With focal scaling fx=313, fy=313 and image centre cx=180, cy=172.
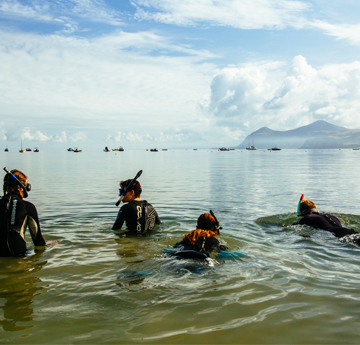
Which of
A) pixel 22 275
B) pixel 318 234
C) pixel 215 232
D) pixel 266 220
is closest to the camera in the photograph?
pixel 22 275

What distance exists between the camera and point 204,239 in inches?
268

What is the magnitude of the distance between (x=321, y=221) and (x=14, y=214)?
27.2 feet

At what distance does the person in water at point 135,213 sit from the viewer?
9.05 m

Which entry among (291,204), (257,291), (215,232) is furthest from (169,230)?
(291,204)

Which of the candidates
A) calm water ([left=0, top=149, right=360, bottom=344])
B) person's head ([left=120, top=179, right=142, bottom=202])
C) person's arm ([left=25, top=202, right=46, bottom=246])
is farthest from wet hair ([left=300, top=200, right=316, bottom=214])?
person's arm ([left=25, top=202, right=46, bottom=246])

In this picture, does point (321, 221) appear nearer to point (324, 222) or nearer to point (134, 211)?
point (324, 222)

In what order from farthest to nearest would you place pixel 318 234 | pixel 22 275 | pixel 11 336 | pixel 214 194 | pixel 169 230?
pixel 214 194 < pixel 169 230 < pixel 318 234 < pixel 22 275 < pixel 11 336

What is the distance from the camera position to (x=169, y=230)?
34.9 feet

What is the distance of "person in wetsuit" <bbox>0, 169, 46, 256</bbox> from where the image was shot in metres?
6.69

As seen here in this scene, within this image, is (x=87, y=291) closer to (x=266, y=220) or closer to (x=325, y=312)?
(x=325, y=312)

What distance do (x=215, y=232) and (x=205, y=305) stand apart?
7.46 feet

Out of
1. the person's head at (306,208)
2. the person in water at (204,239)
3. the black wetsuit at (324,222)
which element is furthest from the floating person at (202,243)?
the person's head at (306,208)

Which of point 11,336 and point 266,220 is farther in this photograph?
point 266,220

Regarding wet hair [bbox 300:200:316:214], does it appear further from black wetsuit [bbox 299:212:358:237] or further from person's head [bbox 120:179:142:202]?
person's head [bbox 120:179:142:202]
